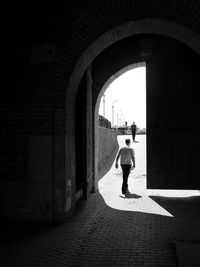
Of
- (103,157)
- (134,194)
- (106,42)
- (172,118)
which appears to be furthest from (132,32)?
(103,157)

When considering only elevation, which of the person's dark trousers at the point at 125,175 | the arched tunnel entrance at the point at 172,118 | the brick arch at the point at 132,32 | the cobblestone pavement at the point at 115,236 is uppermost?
the brick arch at the point at 132,32

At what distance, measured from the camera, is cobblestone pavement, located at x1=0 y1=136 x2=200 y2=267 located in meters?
4.40

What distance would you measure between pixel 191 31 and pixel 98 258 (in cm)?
427

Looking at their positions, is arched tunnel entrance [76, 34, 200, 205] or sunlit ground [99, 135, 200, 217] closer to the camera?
sunlit ground [99, 135, 200, 217]

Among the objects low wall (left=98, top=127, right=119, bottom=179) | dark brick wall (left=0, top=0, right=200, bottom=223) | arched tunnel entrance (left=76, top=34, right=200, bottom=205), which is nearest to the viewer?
dark brick wall (left=0, top=0, right=200, bottom=223)

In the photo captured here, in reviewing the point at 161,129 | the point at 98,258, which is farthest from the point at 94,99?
the point at 98,258

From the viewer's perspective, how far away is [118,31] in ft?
21.8

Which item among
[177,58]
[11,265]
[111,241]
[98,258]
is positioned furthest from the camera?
[177,58]

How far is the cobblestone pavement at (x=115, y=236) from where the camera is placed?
4401 millimetres

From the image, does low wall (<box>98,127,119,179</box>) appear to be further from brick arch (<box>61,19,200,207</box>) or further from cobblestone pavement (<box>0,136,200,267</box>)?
brick arch (<box>61,19,200,207</box>)

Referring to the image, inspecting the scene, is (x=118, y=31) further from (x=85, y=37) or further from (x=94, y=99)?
(x=94, y=99)

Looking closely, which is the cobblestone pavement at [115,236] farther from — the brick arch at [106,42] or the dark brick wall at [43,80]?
the brick arch at [106,42]

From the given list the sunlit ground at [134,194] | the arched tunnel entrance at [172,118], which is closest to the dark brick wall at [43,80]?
the sunlit ground at [134,194]

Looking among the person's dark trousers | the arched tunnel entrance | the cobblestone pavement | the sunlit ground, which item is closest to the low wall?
the sunlit ground
